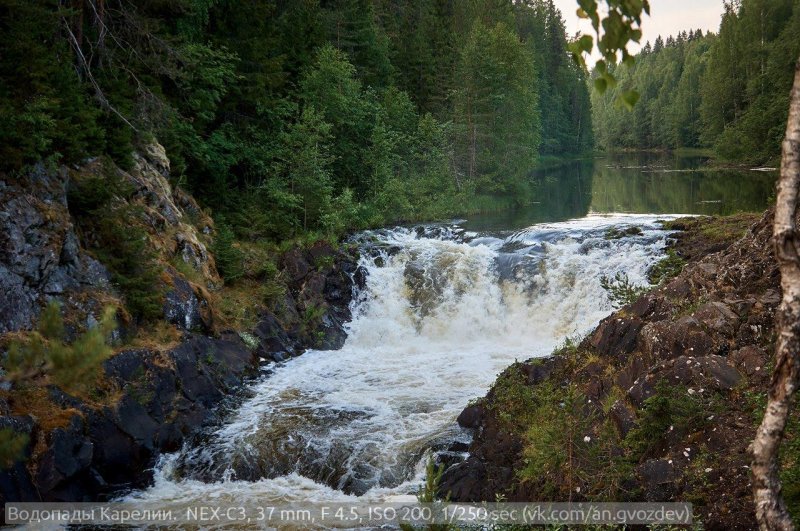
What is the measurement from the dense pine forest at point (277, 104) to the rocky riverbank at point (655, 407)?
16.7 feet

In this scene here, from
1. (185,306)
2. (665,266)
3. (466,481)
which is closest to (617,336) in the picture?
(466,481)

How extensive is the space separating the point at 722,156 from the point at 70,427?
54.0 metres

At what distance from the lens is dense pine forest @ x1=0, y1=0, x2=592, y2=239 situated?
12500mm

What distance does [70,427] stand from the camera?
934cm

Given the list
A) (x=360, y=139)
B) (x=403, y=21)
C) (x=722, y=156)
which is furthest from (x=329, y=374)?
(x=722, y=156)

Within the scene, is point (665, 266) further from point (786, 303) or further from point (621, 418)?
point (786, 303)

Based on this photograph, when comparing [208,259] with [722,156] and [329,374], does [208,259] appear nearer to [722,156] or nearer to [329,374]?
[329,374]

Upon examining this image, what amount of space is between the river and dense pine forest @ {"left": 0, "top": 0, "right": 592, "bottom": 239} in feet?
11.8

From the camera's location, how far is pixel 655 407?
289 inches

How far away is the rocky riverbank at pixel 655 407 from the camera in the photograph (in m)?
6.60

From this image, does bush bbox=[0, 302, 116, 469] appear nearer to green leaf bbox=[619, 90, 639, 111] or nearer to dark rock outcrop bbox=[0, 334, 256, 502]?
green leaf bbox=[619, 90, 639, 111]

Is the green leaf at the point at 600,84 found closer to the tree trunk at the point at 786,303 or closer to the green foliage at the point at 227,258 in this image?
the tree trunk at the point at 786,303

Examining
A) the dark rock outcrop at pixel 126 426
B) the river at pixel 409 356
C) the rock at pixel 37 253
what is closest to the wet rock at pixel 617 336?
the river at pixel 409 356

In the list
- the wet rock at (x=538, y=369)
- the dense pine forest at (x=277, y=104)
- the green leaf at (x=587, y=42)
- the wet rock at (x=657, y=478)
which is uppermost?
the dense pine forest at (x=277, y=104)
